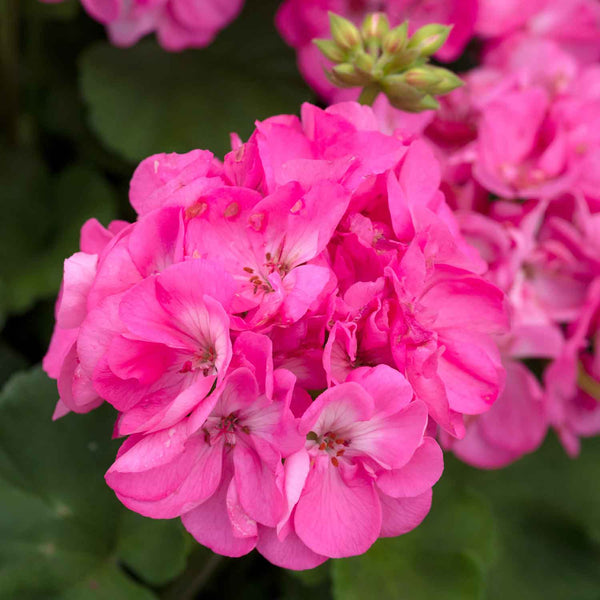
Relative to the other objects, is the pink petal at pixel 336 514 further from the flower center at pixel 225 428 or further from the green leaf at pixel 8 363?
the green leaf at pixel 8 363

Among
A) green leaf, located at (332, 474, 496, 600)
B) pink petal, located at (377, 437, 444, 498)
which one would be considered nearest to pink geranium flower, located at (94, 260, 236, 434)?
pink petal, located at (377, 437, 444, 498)

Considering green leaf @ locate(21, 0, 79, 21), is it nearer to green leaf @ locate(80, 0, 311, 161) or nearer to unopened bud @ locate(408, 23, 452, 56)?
green leaf @ locate(80, 0, 311, 161)

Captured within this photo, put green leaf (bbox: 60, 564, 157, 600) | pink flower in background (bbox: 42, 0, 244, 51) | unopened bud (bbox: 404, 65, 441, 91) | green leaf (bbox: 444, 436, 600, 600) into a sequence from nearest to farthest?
1. unopened bud (bbox: 404, 65, 441, 91)
2. green leaf (bbox: 60, 564, 157, 600)
3. pink flower in background (bbox: 42, 0, 244, 51)
4. green leaf (bbox: 444, 436, 600, 600)

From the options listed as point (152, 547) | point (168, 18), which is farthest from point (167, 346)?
point (168, 18)

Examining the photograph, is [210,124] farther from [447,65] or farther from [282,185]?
[282,185]

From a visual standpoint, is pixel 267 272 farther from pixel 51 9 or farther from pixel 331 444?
pixel 51 9

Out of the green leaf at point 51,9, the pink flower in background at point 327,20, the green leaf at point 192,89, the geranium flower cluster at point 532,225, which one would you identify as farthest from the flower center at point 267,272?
the green leaf at point 51,9
